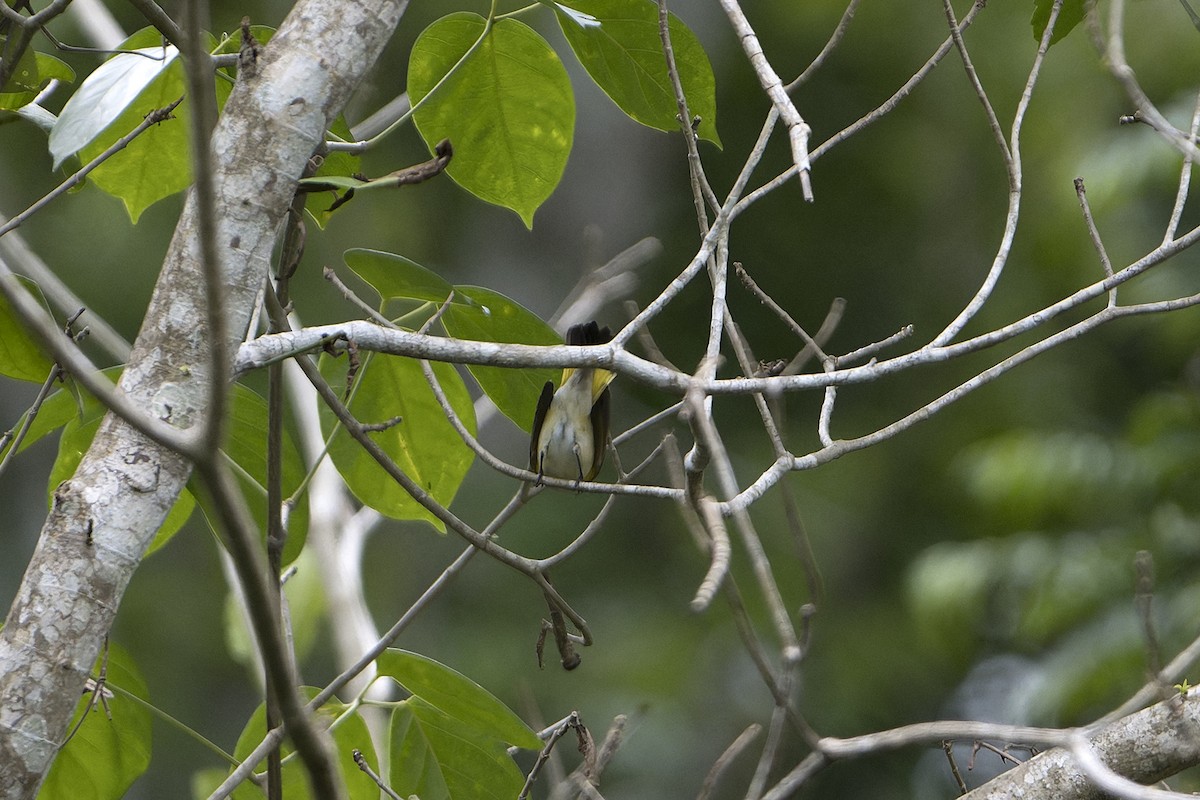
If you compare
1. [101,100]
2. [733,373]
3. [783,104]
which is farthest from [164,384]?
[733,373]

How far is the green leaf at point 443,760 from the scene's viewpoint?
162cm

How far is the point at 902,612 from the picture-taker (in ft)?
23.4

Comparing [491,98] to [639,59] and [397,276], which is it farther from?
[397,276]

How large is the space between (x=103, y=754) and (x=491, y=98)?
107cm

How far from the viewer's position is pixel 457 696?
1.55 metres

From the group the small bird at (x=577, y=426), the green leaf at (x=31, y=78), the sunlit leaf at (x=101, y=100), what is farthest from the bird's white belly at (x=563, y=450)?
the sunlit leaf at (x=101, y=100)

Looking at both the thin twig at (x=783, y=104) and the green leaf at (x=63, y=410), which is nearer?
the thin twig at (x=783, y=104)

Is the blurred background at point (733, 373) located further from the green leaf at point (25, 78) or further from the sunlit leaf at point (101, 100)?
the sunlit leaf at point (101, 100)

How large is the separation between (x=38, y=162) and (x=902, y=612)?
6.12 meters

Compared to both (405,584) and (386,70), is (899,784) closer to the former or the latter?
(405,584)

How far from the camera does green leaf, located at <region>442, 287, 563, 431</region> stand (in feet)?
5.29

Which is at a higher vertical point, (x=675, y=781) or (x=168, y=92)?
(x=168, y=92)

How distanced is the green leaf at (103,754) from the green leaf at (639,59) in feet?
3.46

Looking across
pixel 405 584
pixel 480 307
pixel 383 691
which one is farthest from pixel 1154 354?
pixel 405 584
